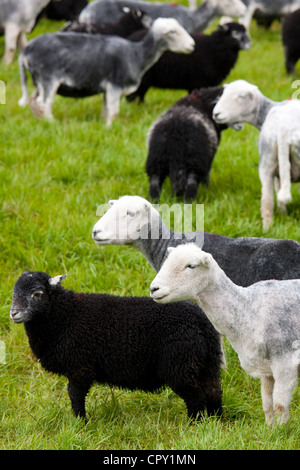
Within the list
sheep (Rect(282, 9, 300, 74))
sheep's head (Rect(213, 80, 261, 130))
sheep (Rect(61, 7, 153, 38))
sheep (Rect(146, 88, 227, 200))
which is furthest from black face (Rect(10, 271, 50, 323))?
sheep (Rect(282, 9, 300, 74))

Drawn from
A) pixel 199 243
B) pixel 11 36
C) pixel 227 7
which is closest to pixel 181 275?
pixel 199 243

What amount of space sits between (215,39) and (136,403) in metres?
6.63

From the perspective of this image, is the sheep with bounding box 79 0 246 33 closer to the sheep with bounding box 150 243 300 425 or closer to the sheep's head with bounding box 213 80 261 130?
the sheep's head with bounding box 213 80 261 130

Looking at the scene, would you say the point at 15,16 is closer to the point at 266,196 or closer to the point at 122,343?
the point at 266,196

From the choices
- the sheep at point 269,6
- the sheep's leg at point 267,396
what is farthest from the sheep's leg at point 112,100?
the sheep at point 269,6

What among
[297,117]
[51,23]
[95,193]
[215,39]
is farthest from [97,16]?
[297,117]

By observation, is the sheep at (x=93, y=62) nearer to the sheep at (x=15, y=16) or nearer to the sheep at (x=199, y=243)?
the sheep at (x=15, y=16)

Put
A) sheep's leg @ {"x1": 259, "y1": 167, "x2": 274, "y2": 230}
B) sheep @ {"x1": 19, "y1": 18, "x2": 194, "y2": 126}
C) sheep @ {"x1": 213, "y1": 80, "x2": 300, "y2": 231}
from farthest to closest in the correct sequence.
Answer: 1. sheep @ {"x1": 19, "y1": 18, "x2": 194, "y2": 126}
2. sheep's leg @ {"x1": 259, "y1": 167, "x2": 274, "y2": 230}
3. sheep @ {"x1": 213, "y1": 80, "x2": 300, "y2": 231}

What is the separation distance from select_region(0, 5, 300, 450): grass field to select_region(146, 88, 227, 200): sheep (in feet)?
0.72

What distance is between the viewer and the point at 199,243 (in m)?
4.84

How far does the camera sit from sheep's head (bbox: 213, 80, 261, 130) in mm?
6223

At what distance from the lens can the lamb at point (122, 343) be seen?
4016 mm

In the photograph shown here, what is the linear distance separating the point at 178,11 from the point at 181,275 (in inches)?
390

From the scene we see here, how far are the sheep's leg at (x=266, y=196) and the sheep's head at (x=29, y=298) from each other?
2.46 metres
